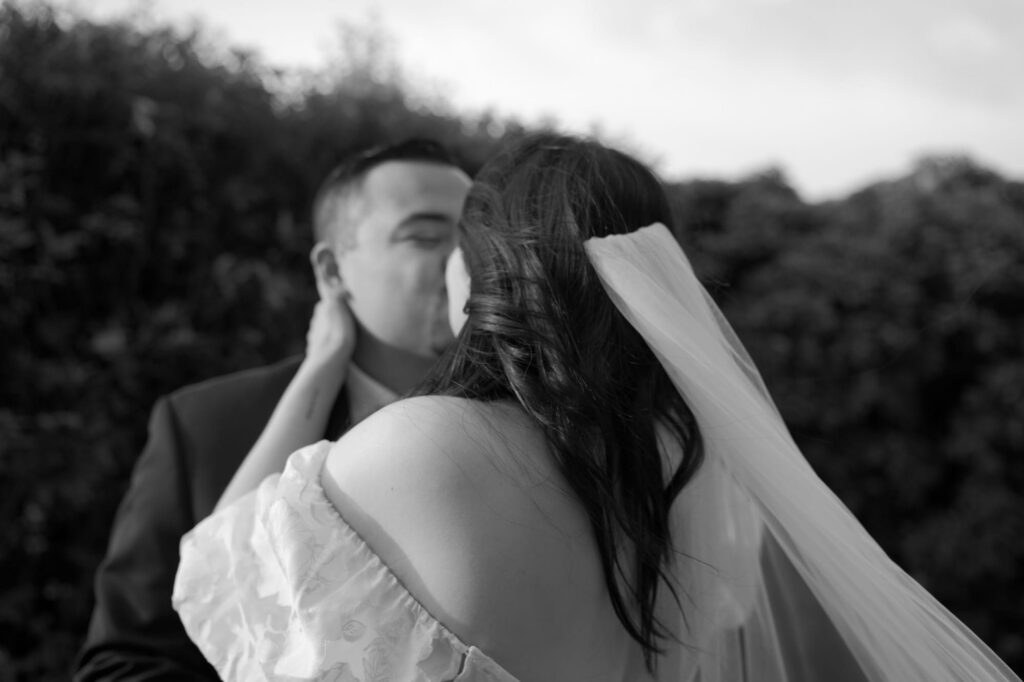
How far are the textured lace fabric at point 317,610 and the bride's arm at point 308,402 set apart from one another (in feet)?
1.77

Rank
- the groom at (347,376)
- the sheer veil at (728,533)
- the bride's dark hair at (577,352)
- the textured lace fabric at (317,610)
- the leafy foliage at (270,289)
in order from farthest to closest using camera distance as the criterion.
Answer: the leafy foliage at (270,289) → the groom at (347,376) → the sheer veil at (728,533) → the bride's dark hair at (577,352) → the textured lace fabric at (317,610)

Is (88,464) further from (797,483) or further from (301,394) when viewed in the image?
(797,483)

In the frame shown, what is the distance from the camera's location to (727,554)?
219 centimetres

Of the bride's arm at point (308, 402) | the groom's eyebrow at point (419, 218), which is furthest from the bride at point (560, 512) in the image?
the groom's eyebrow at point (419, 218)

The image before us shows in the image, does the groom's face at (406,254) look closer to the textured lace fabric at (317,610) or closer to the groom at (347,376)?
the groom at (347,376)

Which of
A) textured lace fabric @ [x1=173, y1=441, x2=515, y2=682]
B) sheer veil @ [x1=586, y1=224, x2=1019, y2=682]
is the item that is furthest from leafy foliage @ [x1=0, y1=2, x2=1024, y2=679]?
textured lace fabric @ [x1=173, y1=441, x2=515, y2=682]

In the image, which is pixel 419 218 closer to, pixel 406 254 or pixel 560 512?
pixel 406 254

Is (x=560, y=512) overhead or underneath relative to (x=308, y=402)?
overhead

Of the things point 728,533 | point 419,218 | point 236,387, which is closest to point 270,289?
point 236,387

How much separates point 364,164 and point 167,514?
1.19m

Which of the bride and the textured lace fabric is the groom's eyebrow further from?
the textured lace fabric

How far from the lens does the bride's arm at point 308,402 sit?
2461 mm

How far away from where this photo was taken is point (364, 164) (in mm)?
2990

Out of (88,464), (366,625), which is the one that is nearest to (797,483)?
(366,625)
